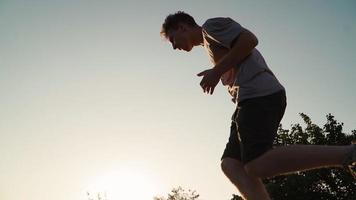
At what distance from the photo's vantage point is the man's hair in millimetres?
3771

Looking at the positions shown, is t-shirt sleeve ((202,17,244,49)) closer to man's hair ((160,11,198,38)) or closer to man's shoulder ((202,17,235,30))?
man's shoulder ((202,17,235,30))

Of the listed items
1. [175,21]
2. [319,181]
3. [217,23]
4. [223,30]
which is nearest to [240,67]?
[223,30]

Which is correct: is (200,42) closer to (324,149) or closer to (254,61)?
(254,61)

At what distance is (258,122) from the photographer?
2.69 meters

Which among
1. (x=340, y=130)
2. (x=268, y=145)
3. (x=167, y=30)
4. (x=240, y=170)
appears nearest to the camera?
(x=268, y=145)

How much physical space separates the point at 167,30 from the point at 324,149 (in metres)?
2.11

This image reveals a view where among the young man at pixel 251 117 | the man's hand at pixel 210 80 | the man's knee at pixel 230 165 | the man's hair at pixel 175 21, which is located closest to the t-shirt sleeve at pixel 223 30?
the young man at pixel 251 117

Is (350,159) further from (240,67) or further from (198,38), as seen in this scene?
(198,38)

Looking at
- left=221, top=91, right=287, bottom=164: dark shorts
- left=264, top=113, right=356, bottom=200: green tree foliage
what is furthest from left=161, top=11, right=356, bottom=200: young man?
left=264, top=113, right=356, bottom=200: green tree foliage

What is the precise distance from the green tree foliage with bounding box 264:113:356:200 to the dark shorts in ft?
137

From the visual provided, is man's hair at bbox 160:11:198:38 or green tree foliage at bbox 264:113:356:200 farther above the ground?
green tree foliage at bbox 264:113:356:200

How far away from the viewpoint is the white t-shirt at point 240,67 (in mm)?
2912

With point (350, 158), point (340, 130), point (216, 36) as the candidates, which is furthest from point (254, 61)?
point (340, 130)

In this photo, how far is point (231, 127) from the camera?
3.32m
